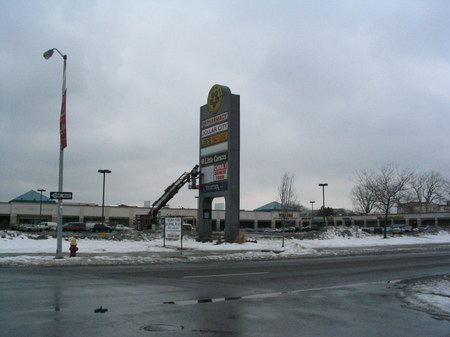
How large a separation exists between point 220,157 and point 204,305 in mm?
26378

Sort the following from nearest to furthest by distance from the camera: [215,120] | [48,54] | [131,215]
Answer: [48,54], [215,120], [131,215]

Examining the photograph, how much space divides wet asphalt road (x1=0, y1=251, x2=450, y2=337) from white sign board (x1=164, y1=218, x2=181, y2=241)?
1259 cm

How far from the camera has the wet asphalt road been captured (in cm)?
794

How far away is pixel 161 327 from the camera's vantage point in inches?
313

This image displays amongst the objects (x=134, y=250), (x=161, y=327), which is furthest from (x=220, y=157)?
(x=161, y=327)

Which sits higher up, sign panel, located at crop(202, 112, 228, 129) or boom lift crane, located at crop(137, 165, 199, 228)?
sign panel, located at crop(202, 112, 228, 129)

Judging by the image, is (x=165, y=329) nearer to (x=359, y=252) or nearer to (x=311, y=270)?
(x=311, y=270)

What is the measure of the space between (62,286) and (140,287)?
2053mm

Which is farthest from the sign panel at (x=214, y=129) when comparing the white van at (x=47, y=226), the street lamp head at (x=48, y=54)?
the white van at (x=47, y=226)

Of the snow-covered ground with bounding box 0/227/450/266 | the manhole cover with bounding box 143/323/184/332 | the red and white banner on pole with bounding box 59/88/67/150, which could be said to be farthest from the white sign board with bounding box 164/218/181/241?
the manhole cover with bounding box 143/323/184/332

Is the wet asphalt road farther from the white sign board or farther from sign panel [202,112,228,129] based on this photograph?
sign panel [202,112,228,129]

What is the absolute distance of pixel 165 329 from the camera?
7797 mm

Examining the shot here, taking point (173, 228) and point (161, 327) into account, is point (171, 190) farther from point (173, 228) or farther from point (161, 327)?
point (161, 327)

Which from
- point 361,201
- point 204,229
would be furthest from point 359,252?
point 361,201
